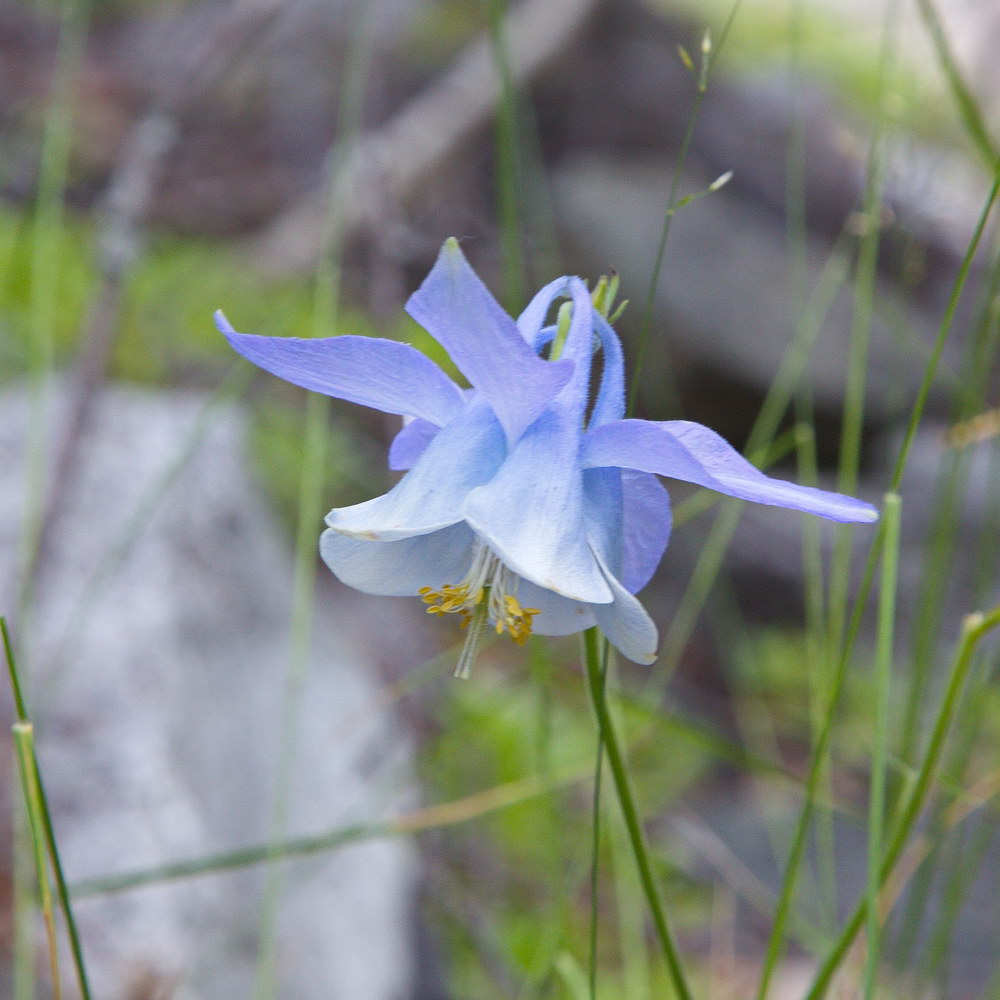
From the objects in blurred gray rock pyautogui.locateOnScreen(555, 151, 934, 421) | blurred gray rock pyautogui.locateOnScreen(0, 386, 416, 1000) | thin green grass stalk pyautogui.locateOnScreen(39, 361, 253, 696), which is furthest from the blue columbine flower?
blurred gray rock pyautogui.locateOnScreen(555, 151, 934, 421)

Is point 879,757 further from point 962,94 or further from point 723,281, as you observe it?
point 723,281

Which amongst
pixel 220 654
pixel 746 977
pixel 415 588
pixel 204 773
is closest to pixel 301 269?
pixel 220 654

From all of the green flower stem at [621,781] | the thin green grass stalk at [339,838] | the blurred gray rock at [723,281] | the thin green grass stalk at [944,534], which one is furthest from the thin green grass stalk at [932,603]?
the blurred gray rock at [723,281]

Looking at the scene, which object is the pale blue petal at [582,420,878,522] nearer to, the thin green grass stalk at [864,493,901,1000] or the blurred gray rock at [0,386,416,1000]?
the thin green grass stalk at [864,493,901,1000]

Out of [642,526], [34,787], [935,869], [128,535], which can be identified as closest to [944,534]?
[935,869]

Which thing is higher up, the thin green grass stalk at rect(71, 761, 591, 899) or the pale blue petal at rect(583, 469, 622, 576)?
the pale blue petal at rect(583, 469, 622, 576)

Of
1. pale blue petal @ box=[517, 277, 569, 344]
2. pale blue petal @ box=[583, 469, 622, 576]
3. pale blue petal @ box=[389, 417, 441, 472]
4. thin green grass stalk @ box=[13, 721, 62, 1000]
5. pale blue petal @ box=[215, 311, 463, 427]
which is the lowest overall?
thin green grass stalk @ box=[13, 721, 62, 1000]

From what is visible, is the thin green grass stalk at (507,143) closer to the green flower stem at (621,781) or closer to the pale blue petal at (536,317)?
the pale blue petal at (536,317)

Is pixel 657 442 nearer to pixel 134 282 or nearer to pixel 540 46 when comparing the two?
pixel 134 282
